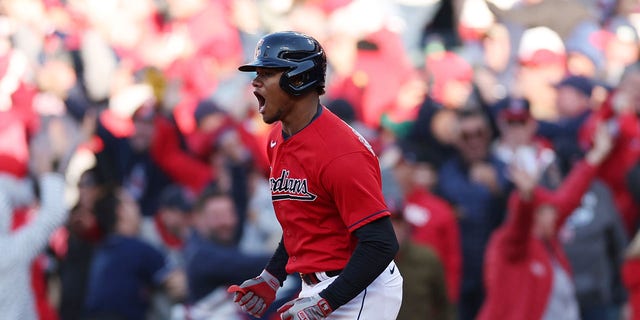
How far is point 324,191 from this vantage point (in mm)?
5266

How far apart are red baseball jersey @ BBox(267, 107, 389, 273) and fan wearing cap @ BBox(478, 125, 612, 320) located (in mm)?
4324

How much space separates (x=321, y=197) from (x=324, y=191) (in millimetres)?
33

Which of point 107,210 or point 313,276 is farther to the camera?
point 107,210

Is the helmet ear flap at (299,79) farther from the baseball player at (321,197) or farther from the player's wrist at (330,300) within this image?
the player's wrist at (330,300)

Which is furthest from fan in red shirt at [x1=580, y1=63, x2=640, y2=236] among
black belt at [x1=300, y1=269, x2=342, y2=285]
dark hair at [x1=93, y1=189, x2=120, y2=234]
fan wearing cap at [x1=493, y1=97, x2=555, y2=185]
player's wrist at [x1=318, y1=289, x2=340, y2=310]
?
player's wrist at [x1=318, y1=289, x2=340, y2=310]

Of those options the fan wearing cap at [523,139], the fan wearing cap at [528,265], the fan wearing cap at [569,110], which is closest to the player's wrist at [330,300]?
A: the fan wearing cap at [528,265]

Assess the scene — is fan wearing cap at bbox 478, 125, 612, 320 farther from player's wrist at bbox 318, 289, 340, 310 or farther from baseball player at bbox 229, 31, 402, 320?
player's wrist at bbox 318, 289, 340, 310

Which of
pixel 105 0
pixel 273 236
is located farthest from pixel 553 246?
pixel 105 0

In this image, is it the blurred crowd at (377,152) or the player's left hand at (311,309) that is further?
the blurred crowd at (377,152)

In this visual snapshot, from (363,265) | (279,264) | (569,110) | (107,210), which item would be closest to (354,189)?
(363,265)

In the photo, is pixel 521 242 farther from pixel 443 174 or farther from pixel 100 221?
pixel 100 221

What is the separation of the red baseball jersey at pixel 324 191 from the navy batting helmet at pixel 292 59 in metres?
0.17

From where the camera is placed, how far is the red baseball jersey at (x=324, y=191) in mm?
5156

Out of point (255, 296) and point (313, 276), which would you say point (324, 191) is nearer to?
point (313, 276)
